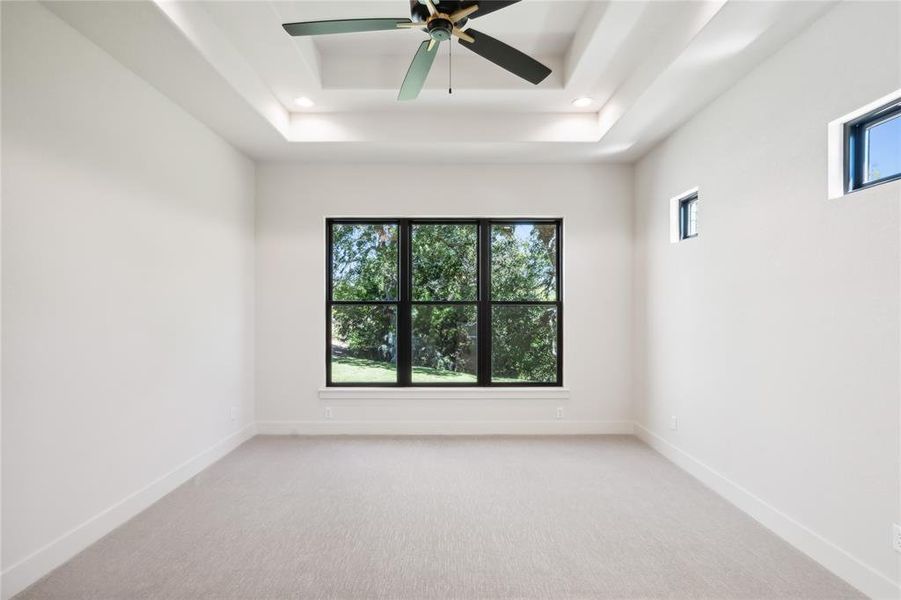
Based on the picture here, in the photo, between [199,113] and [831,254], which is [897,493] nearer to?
[831,254]

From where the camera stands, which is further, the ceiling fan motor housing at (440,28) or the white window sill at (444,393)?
the white window sill at (444,393)

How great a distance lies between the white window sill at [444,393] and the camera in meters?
4.58

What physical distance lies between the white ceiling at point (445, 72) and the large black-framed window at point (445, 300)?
2.60ft

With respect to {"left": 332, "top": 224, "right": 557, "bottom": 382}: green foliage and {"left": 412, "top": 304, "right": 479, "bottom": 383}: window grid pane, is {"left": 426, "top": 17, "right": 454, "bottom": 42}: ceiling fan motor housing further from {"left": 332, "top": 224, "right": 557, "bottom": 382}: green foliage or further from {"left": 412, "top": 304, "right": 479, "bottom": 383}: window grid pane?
{"left": 412, "top": 304, "right": 479, "bottom": 383}: window grid pane

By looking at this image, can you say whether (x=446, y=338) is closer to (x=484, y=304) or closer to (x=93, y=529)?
(x=484, y=304)

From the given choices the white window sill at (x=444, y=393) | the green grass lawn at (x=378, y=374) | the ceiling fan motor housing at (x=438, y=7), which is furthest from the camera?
the green grass lawn at (x=378, y=374)

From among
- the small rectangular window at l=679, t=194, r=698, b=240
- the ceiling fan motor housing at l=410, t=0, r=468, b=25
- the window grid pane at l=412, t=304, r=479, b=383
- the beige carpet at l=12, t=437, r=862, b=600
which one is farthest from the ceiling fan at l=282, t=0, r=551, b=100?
the window grid pane at l=412, t=304, r=479, b=383

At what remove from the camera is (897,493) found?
194 centimetres

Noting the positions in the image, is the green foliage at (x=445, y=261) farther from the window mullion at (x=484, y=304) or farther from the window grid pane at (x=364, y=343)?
the window grid pane at (x=364, y=343)

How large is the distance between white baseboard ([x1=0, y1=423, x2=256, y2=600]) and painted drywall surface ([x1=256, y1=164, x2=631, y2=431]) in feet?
3.86

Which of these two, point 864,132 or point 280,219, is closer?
point 864,132

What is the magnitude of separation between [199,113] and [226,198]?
0.81 m

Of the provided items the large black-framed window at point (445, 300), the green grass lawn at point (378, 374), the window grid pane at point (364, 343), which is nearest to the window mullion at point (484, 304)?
the large black-framed window at point (445, 300)

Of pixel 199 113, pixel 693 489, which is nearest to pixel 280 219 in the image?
pixel 199 113
